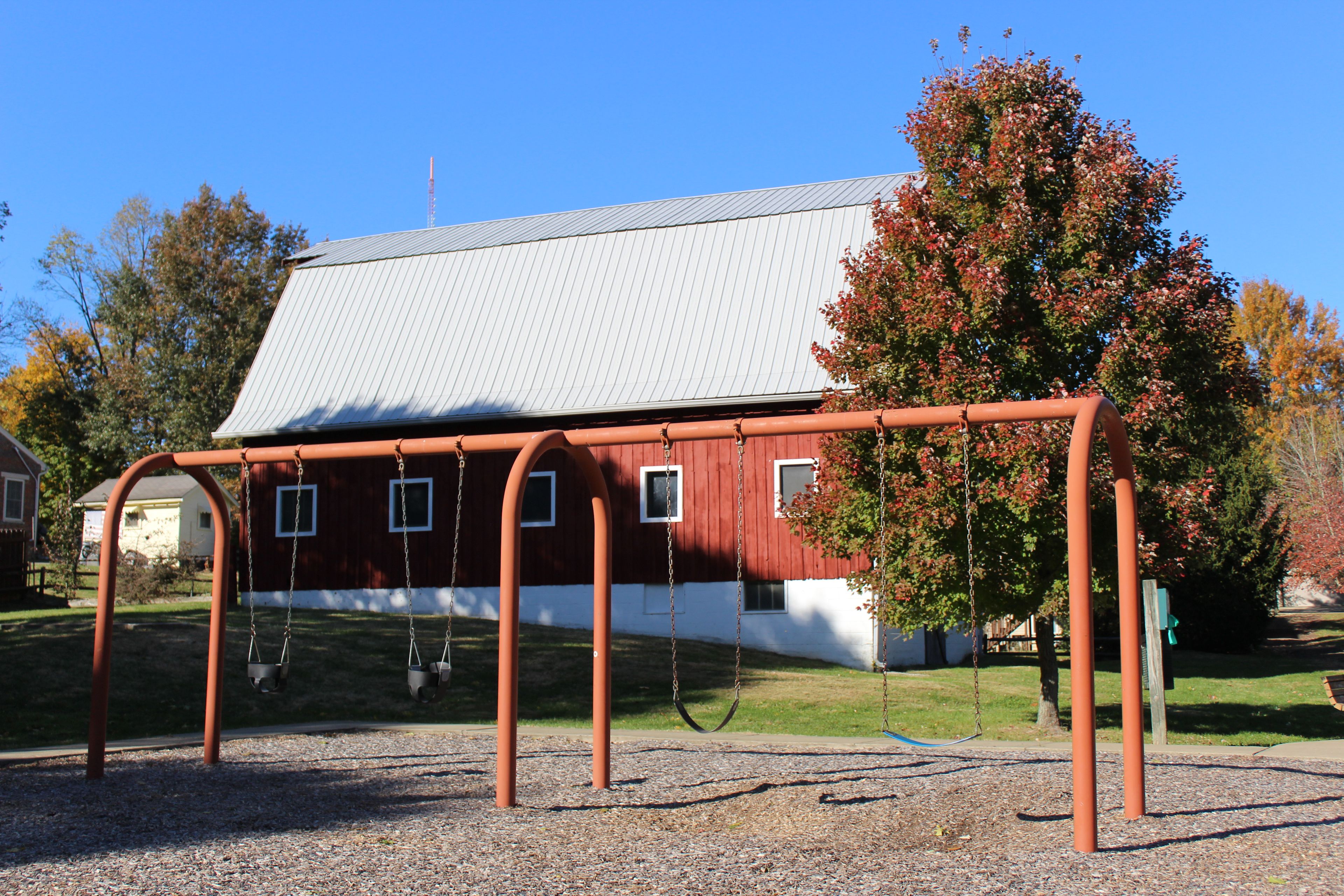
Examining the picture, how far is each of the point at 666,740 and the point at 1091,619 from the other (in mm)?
5647

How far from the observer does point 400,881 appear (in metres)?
5.70

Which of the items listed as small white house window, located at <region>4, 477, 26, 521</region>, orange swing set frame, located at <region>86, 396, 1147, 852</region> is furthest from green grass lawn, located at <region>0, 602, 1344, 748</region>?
small white house window, located at <region>4, 477, 26, 521</region>

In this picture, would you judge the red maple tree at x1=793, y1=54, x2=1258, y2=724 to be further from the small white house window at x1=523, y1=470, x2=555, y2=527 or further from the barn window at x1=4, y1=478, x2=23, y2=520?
the barn window at x1=4, y1=478, x2=23, y2=520

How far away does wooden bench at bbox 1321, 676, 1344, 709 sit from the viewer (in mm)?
17422

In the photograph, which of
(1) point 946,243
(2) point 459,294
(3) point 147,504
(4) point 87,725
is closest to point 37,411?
(3) point 147,504

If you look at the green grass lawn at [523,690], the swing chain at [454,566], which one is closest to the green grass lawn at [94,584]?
the green grass lawn at [523,690]

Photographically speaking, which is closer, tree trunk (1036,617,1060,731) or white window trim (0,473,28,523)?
tree trunk (1036,617,1060,731)

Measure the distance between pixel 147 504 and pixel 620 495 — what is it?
33.1 m

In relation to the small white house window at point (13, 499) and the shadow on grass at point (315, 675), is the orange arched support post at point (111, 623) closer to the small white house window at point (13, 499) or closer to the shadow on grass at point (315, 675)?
the shadow on grass at point (315, 675)

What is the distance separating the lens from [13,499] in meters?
41.4

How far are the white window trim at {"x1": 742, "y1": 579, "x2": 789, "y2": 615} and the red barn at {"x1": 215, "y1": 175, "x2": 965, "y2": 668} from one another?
0.18 ft

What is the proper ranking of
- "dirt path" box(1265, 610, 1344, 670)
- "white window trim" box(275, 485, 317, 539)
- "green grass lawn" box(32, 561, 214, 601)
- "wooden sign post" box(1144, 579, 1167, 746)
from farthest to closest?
"green grass lawn" box(32, 561, 214, 601) → "dirt path" box(1265, 610, 1344, 670) → "white window trim" box(275, 485, 317, 539) → "wooden sign post" box(1144, 579, 1167, 746)

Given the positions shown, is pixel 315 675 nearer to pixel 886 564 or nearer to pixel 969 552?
pixel 886 564

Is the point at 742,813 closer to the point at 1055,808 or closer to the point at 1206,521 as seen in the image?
the point at 1055,808
